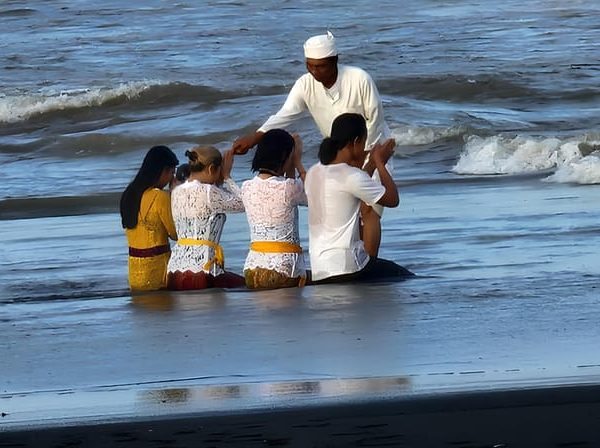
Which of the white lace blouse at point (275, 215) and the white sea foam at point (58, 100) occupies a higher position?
the white lace blouse at point (275, 215)

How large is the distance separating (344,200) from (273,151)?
1.51 ft

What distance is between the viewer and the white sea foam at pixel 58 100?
76.0 feet

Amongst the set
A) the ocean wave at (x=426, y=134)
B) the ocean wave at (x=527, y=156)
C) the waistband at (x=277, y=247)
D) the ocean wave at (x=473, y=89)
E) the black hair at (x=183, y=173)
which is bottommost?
the ocean wave at (x=473, y=89)

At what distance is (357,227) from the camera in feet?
27.0

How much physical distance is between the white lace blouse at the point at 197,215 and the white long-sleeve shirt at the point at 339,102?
0.55 meters

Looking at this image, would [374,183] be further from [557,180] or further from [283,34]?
[283,34]

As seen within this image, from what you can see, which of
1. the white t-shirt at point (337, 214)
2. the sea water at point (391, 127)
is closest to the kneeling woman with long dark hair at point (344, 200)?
the white t-shirt at point (337, 214)

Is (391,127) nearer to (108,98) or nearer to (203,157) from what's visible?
(108,98)

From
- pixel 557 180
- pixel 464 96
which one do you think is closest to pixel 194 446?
pixel 557 180

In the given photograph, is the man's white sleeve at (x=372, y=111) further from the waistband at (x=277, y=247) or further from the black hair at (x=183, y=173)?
the black hair at (x=183, y=173)

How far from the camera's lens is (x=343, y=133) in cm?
803

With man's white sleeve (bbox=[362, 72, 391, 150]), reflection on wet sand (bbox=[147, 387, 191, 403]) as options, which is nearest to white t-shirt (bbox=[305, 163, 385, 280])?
man's white sleeve (bbox=[362, 72, 391, 150])

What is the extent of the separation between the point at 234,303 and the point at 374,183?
102 cm

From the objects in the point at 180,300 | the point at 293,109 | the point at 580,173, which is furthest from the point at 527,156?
the point at 180,300
